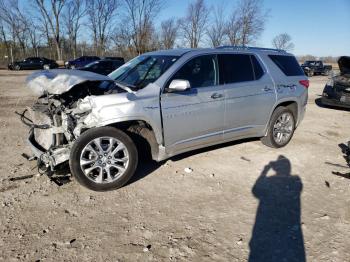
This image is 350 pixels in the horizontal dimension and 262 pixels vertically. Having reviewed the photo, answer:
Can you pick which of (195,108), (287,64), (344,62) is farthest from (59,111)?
(344,62)

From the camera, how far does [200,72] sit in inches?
182

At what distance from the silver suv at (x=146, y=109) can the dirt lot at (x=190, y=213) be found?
0.37m

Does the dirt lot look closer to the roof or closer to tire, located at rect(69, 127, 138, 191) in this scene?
tire, located at rect(69, 127, 138, 191)

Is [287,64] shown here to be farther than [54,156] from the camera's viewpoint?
Yes

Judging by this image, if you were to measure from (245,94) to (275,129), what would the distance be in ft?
→ 4.12

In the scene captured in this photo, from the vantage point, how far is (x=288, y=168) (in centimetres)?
498

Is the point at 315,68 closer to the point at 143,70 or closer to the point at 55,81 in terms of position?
the point at 143,70

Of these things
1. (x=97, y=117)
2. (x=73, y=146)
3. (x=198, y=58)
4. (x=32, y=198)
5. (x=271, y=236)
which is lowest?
(x=271, y=236)

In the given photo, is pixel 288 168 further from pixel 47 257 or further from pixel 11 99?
pixel 11 99

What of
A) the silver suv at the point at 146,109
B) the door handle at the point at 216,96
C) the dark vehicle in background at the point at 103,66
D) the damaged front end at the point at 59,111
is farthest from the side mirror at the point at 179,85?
the dark vehicle in background at the point at 103,66

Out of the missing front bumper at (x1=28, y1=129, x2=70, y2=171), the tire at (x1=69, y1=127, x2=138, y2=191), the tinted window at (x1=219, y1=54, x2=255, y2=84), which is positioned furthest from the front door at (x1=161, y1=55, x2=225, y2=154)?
the missing front bumper at (x1=28, y1=129, x2=70, y2=171)

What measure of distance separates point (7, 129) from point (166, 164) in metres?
4.12

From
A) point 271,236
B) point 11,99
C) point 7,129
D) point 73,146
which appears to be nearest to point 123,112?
point 73,146

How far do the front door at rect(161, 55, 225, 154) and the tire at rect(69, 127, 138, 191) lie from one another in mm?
618
